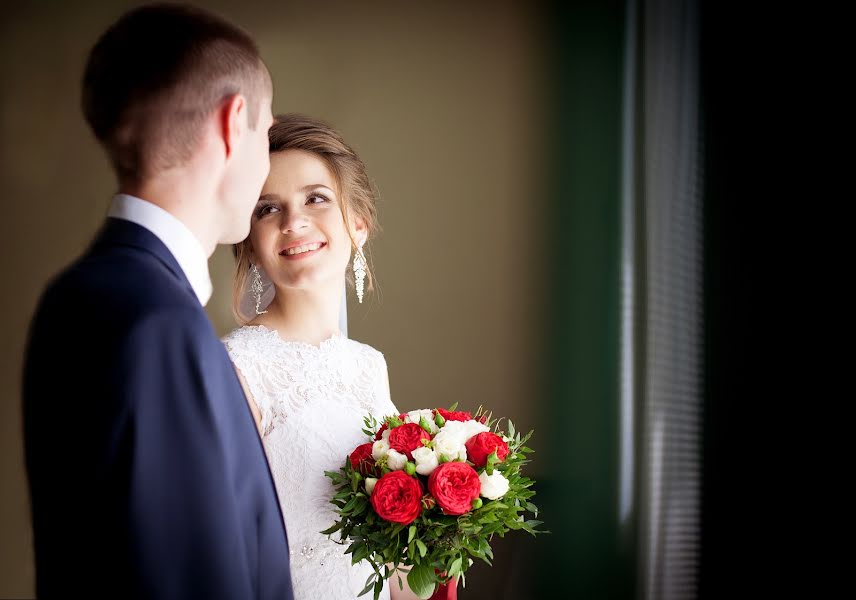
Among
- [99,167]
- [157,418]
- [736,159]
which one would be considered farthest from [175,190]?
[99,167]

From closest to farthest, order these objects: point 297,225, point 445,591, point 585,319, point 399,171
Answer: point 445,591
point 297,225
point 585,319
point 399,171

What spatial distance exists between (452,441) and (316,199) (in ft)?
2.37

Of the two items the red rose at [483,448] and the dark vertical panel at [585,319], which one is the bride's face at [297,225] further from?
the dark vertical panel at [585,319]

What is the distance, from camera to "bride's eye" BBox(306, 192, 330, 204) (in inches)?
70.6

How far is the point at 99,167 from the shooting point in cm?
391

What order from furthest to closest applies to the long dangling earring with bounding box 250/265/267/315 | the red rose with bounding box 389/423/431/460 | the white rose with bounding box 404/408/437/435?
the long dangling earring with bounding box 250/265/267/315 < the white rose with bounding box 404/408/437/435 < the red rose with bounding box 389/423/431/460

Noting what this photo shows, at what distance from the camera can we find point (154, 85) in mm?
927

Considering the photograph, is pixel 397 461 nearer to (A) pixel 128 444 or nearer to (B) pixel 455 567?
(B) pixel 455 567

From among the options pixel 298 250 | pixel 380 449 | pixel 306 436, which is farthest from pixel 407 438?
pixel 298 250

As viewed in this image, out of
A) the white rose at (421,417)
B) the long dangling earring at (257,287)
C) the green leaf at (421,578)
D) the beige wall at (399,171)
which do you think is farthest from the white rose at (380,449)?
the beige wall at (399,171)

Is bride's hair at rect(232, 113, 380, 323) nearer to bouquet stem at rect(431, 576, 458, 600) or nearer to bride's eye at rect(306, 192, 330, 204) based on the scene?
bride's eye at rect(306, 192, 330, 204)

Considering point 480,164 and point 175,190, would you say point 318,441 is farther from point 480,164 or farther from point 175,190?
point 480,164

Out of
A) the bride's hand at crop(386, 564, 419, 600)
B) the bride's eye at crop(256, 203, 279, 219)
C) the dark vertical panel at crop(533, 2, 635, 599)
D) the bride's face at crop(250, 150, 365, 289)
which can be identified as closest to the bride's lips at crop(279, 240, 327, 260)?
the bride's face at crop(250, 150, 365, 289)

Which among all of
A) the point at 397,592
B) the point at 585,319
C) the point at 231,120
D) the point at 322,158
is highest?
the point at 322,158
